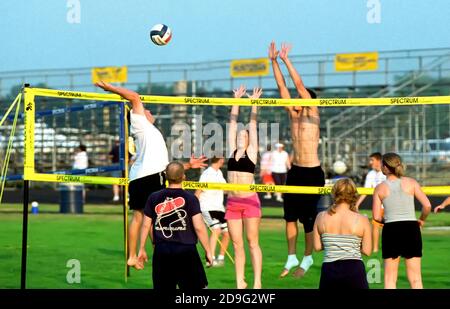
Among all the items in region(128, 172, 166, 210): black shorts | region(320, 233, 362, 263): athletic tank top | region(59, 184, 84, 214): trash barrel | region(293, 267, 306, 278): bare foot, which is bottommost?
region(293, 267, 306, 278): bare foot

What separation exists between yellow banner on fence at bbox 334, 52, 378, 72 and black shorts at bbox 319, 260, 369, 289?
28453 mm

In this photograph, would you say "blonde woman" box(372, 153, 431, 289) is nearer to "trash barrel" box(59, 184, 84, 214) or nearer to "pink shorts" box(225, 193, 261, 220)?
"pink shorts" box(225, 193, 261, 220)

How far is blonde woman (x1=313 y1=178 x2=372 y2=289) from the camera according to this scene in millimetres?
9352

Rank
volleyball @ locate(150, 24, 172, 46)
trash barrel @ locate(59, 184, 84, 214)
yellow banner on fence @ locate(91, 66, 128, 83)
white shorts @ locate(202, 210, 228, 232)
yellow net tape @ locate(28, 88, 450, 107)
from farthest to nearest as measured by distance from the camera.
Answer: yellow banner on fence @ locate(91, 66, 128, 83) < trash barrel @ locate(59, 184, 84, 214) < white shorts @ locate(202, 210, 228, 232) < volleyball @ locate(150, 24, 172, 46) < yellow net tape @ locate(28, 88, 450, 107)

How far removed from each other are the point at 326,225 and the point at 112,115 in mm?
36753

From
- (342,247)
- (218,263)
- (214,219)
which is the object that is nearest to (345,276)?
(342,247)

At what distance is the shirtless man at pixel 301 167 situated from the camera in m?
13.7

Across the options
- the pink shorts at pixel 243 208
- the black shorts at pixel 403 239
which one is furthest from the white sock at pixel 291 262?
the black shorts at pixel 403 239

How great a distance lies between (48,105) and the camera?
4675 centimetres

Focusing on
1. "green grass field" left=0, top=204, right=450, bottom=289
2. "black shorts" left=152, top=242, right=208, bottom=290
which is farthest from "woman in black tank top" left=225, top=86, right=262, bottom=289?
"black shorts" left=152, top=242, right=208, bottom=290

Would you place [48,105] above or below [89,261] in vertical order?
above

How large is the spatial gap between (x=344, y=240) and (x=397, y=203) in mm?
1821
